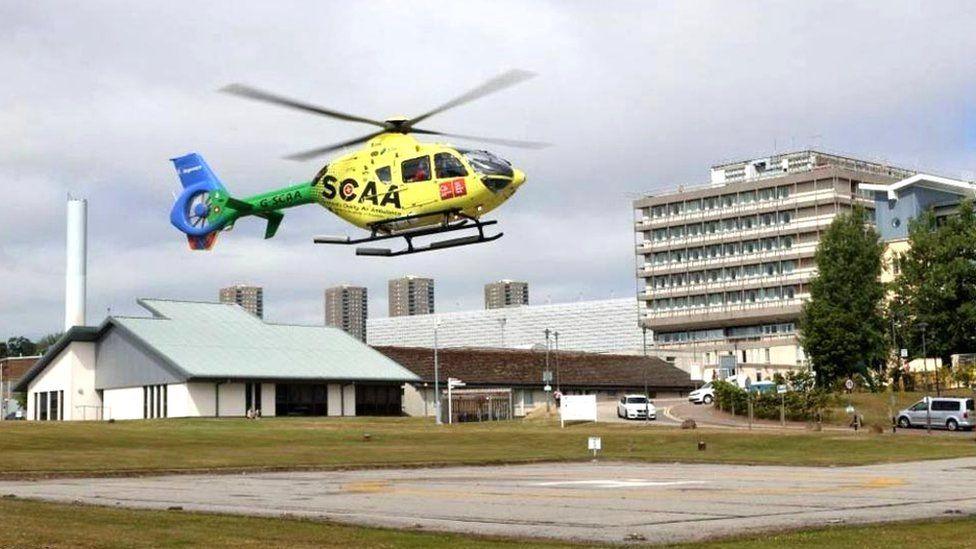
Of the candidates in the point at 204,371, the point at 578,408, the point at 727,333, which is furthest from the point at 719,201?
the point at 578,408

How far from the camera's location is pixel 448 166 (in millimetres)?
37906

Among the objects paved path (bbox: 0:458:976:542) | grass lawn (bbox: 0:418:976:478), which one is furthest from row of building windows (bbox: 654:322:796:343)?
paved path (bbox: 0:458:976:542)

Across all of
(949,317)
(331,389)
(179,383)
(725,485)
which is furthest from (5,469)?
(949,317)

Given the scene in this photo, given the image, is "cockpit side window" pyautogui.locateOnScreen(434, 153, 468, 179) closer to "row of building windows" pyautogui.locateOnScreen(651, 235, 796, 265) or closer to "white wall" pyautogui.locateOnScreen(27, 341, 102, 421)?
"white wall" pyautogui.locateOnScreen(27, 341, 102, 421)

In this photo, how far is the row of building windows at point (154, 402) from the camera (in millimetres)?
92312

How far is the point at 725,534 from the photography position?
2327 centimetres

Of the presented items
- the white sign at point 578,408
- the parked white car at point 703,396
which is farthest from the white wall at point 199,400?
the parked white car at point 703,396

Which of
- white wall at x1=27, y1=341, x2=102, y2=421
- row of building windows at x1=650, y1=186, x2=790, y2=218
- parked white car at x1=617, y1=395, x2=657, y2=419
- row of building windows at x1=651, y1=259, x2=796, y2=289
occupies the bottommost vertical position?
parked white car at x1=617, y1=395, x2=657, y2=419

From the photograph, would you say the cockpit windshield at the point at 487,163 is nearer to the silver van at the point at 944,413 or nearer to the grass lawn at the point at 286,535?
the grass lawn at the point at 286,535

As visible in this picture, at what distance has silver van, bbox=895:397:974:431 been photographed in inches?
2990

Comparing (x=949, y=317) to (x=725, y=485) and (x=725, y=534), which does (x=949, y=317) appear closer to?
(x=725, y=485)

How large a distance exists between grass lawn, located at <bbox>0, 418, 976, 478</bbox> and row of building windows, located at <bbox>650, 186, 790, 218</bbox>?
317ft

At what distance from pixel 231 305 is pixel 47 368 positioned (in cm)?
1473

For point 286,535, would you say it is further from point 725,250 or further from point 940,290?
point 725,250
